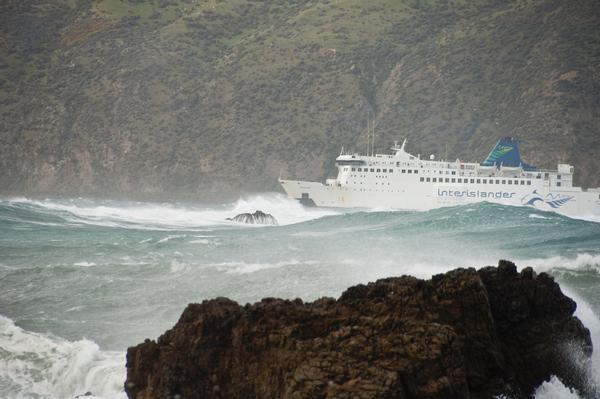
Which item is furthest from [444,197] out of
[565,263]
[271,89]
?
[565,263]

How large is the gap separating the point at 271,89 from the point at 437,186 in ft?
128

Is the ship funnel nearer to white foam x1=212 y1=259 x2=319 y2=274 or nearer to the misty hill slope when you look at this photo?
the misty hill slope

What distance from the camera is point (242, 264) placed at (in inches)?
1190

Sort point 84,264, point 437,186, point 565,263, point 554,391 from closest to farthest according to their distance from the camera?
point 554,391 < point 565,263 < point 84,264 < point 437,186

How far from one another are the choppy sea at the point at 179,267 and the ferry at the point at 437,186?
1847 cm

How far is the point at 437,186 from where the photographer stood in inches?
2753

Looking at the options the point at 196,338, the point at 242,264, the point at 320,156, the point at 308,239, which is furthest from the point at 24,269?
the point at 320,156

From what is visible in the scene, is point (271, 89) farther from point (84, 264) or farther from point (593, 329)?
point (593, 329)

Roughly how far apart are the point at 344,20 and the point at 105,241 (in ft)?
267

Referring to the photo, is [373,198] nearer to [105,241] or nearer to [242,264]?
[105,241]

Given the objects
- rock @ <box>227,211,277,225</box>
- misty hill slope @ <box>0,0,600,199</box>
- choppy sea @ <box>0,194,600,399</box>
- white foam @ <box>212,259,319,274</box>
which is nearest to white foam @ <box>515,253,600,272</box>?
choppy sea @ <box>0,194,600,399</box>

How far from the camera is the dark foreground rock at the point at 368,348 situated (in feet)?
42.1

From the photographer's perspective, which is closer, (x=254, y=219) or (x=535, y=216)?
(x=535, y=216)

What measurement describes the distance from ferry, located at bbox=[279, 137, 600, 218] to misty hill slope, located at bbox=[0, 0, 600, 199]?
1752 centimetres
